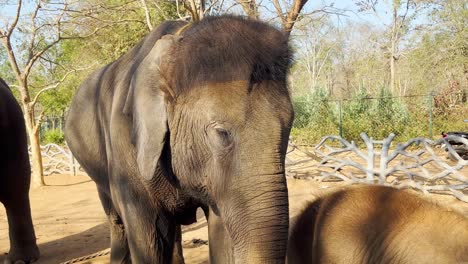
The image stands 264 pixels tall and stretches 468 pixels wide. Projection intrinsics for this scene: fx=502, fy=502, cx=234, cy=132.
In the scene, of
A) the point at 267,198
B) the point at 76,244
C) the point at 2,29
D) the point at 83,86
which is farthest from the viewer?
the point at 2,29

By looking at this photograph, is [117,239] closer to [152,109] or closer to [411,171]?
[152,109]

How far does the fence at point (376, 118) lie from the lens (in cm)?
2200

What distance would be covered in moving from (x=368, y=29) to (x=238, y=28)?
231 ft

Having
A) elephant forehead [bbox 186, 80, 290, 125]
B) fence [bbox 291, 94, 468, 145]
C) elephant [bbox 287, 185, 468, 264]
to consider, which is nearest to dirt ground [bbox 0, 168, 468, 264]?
elephant [bbox 287, 185, 468, 264]

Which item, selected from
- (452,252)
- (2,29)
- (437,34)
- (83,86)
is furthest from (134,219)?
(437,34)

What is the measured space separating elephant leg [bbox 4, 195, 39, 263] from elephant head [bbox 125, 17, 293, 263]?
383 centimetres

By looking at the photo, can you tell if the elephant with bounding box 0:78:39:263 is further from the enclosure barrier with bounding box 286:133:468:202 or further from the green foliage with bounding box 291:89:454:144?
the green foliage with bounding box 291:89:454:144

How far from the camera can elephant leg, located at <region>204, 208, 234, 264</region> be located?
3.01 meters

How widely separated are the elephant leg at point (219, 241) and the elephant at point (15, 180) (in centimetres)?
349

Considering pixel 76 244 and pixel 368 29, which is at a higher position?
pixel 368 29

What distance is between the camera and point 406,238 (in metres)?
2.39

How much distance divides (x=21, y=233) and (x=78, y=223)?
2.52 m

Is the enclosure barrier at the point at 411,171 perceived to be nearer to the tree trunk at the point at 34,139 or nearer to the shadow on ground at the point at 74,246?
the shadow on ground at the point at 74,246

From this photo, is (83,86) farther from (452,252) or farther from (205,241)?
(452,252)
